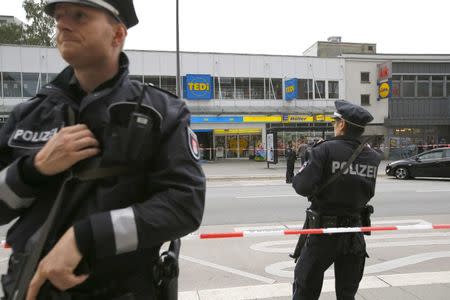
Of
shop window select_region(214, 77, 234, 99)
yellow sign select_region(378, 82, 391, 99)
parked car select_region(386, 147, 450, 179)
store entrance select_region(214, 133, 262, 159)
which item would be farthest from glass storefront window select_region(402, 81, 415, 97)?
parked car select_region(386, 147, 450, 179)

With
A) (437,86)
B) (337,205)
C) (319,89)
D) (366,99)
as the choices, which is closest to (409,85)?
(437,86)

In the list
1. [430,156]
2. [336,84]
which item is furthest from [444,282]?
[336,84]

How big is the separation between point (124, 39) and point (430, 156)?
56.5ft

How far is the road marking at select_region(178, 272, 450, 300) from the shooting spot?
4.23m

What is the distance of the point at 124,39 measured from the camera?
156 centimetres

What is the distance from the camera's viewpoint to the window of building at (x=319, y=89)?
3088 centimetres

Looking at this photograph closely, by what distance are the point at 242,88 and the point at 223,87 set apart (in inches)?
57.9

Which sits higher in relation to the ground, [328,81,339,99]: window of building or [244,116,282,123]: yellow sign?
[328,81,339,99]: window of building

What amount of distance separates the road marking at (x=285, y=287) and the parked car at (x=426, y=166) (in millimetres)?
12395

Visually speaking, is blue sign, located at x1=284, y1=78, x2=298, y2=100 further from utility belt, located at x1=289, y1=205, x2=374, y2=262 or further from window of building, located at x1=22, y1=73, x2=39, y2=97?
utility belt, located at x1=289, y1=205, x2=374, y2=262

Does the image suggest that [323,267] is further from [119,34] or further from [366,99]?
[366,99]

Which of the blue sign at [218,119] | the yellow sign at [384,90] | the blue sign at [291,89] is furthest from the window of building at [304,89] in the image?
the yellow sign at [384,90]

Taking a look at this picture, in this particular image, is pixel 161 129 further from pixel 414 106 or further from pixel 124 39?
pixel 414 106

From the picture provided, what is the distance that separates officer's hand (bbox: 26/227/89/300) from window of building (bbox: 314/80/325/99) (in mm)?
30814
